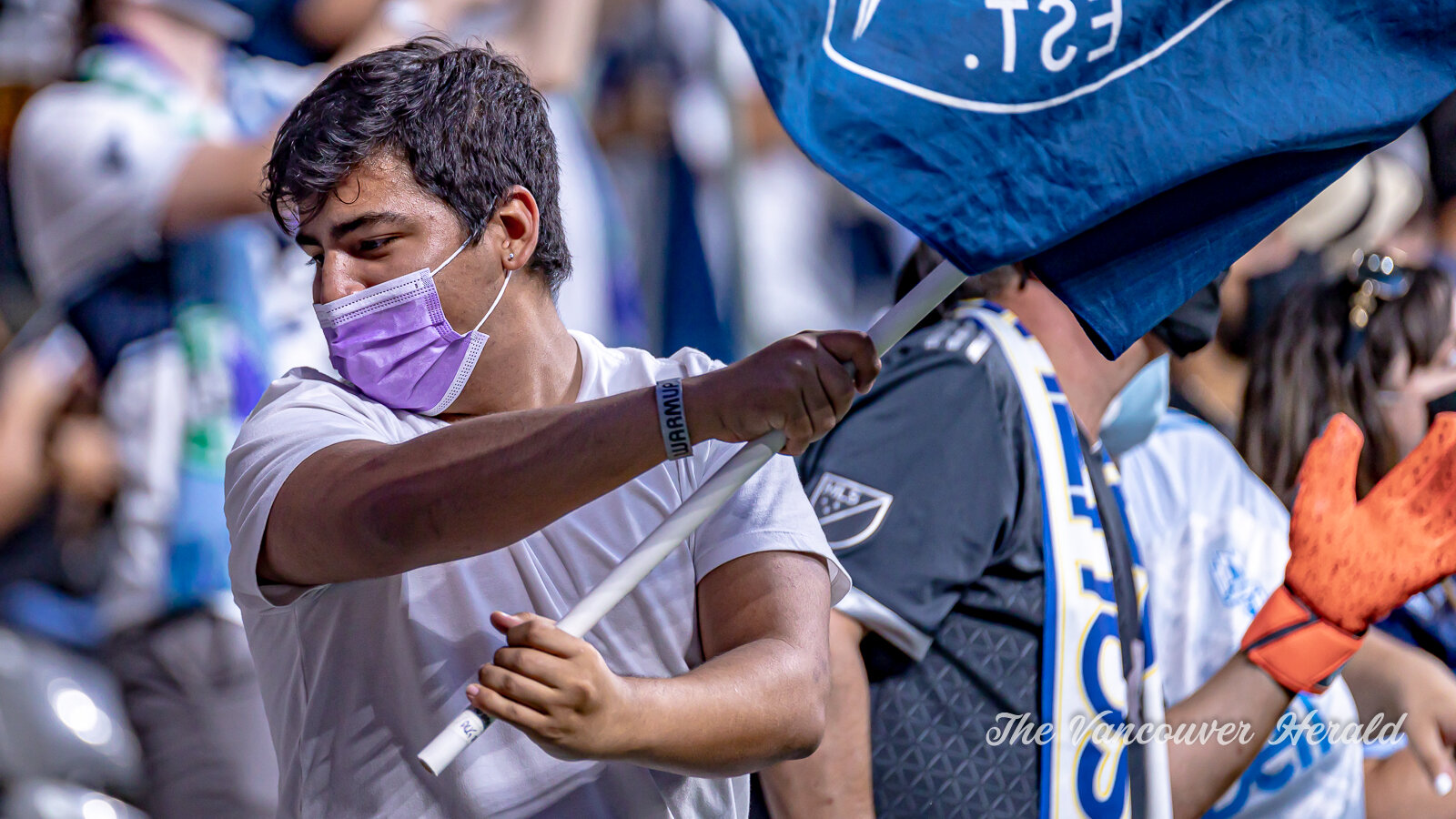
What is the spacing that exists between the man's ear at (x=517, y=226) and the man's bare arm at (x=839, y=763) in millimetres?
771

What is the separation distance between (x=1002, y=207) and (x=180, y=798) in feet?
7.88

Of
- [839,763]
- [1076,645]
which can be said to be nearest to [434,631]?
[839,763]

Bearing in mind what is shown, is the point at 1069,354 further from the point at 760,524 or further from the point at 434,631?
the point at 434,631

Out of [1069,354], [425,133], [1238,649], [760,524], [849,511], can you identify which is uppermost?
[425,133]

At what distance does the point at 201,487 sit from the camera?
327 centimetres

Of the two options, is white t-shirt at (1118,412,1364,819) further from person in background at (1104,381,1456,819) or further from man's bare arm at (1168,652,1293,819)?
man's bare arm at (1168,652,1293,819)

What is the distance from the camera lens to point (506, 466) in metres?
1.53

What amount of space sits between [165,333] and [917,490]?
1871mm

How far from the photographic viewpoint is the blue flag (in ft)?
5.85

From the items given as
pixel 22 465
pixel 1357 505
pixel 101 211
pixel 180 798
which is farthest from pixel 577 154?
pixel 1357 505

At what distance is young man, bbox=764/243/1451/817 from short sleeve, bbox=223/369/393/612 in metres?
0.88

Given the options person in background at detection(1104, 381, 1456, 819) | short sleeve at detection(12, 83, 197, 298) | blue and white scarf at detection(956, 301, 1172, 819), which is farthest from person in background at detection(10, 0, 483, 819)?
person in background at detection(1104, 381, 1456, 819)

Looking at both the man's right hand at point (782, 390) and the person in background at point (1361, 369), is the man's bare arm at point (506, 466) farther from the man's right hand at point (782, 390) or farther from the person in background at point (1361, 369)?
the person in background at point (1361, 369)

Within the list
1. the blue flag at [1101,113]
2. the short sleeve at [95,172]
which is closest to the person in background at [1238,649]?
the blue flag at [1101,113]
